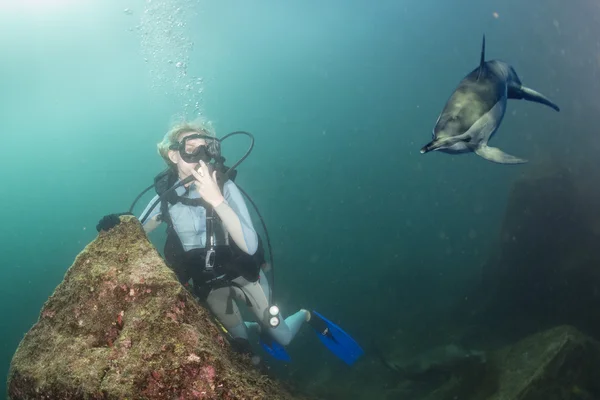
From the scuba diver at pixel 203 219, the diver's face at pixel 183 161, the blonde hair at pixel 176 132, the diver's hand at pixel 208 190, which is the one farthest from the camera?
the blonde hair at pixel 176 132

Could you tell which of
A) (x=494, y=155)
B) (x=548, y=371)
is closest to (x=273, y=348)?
(x=494, y=155)

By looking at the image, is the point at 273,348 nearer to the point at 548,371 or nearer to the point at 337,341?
the point at 337,341

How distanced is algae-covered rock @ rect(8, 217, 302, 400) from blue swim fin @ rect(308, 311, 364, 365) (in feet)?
14.2

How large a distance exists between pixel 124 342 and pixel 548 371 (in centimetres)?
748

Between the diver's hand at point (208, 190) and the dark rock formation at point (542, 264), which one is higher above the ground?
the diver's hand at point (208, 190)

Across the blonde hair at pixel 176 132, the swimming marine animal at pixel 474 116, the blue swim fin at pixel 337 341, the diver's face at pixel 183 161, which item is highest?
the blonde hair at pixel 176 132

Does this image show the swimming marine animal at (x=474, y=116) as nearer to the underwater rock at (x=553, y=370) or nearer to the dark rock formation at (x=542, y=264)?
the underwater rock at (x=553, y=370)

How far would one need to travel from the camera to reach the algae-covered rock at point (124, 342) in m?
1.55

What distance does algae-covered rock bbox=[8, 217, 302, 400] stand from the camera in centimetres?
155

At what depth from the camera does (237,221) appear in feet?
11.2

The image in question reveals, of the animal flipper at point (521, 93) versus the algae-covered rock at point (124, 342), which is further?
the animal flipper at point (521, 93)

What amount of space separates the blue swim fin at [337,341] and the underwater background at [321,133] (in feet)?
7.01

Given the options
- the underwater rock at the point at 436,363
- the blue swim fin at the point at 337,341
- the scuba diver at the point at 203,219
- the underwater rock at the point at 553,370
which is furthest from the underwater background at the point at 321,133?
the scuba diver at the point at 203,219

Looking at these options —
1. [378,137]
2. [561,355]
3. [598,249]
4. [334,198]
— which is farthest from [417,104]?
[561,355]
